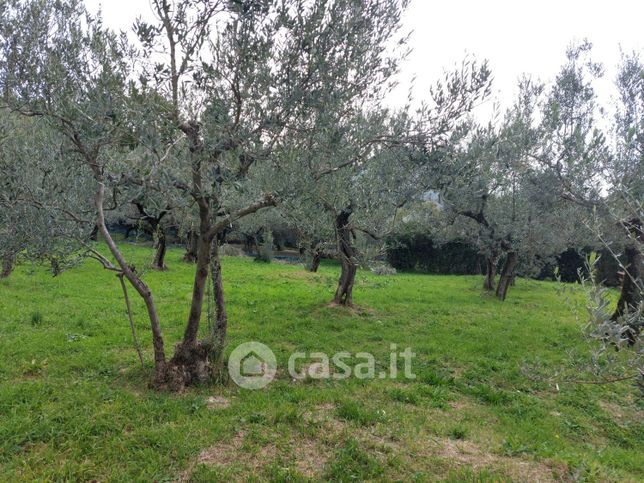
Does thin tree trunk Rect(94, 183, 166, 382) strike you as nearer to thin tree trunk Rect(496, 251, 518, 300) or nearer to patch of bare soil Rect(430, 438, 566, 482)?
patch of bare soil Rect(430, 438, 566, 482)

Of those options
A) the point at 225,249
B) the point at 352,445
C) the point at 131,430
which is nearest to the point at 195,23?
the point at 131,430

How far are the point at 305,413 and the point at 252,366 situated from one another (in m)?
1.79

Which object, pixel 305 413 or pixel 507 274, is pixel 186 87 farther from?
pixel 507 274

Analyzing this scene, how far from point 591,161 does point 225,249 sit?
23.4 metres

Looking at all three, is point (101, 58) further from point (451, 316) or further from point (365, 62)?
point (451, 316)

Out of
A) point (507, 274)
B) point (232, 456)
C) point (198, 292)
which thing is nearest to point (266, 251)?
point (507, 274)

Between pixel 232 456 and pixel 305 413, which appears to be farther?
pixel 305 413

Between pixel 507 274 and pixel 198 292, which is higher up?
pixel 507 274

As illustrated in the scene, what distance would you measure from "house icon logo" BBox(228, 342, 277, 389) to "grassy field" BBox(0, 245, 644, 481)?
0.21m

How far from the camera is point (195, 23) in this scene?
16.2 feet

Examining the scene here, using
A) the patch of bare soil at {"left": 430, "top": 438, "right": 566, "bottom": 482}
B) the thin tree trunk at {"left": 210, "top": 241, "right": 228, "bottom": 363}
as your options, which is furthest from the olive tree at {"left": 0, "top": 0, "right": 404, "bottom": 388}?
the patch of bare soil at {"left": 430, "top": 438, "right": 566, "bottom": 482}

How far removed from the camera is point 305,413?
5.38 meters

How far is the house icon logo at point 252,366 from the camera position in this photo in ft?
20.8

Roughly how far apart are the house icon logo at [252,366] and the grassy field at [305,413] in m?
0.21
